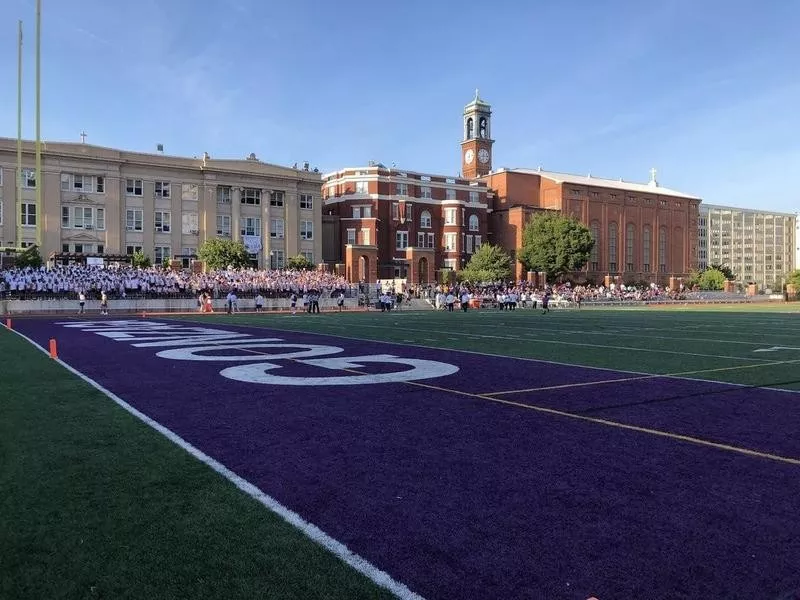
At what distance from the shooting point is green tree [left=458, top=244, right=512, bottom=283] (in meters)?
66.9

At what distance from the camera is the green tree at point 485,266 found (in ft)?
220

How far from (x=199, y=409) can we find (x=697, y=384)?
679cm

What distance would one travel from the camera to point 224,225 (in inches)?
2383

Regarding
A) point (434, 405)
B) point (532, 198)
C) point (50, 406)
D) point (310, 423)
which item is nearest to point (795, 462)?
point (434, 405)

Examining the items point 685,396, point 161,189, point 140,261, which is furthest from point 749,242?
point 685,396

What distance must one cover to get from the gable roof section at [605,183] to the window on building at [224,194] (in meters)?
36.4

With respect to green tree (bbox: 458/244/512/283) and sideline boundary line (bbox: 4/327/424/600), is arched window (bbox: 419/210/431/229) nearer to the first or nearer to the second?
green tree (bbox: 458/244/512/283)

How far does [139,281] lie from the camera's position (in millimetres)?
38156

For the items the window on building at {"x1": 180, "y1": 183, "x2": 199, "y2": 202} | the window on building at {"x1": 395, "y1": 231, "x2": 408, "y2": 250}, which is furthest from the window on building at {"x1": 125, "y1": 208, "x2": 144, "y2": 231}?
the window on building at {"x1": 395, "y1": 231, "x2": 408, "y2": 250}

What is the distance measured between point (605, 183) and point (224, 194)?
184 ft

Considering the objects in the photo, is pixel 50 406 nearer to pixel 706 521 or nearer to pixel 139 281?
pixel 706 521

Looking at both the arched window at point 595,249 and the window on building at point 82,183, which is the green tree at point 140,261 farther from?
the arched window at point 595,249

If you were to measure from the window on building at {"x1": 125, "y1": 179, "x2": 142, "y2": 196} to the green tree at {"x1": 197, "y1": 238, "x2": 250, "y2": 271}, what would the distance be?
25.0 feet

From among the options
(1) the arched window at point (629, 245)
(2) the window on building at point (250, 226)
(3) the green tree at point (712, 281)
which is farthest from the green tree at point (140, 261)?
(3) the green tree at point (712, 281)
